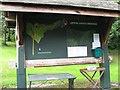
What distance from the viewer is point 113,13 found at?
495 centimetres

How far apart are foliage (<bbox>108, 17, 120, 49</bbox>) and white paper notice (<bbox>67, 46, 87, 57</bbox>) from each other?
27.3 feet

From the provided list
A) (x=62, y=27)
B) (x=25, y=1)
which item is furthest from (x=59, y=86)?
(x=25, y=1)

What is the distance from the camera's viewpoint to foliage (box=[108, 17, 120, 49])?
13.5m

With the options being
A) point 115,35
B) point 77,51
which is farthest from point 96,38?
point 115,35

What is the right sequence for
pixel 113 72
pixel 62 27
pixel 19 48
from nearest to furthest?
pixel 19 48, pixel 62 27, pixel 113 72

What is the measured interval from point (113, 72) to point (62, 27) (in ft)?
16.0

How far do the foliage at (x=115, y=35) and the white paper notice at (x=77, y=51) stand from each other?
833 cm

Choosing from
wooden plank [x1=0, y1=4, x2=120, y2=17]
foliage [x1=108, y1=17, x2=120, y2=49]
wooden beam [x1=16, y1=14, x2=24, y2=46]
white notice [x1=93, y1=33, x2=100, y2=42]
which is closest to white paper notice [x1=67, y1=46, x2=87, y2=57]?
white notice [x1=93, y1=33, x2=100, y2=42]

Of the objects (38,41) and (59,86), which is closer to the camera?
(38,41)

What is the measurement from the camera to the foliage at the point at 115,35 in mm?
A: 13539

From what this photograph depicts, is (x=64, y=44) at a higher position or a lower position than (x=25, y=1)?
lower

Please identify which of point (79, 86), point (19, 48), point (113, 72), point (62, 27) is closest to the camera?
point (19, 48)

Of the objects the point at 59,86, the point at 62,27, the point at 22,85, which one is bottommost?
the point at 59,86

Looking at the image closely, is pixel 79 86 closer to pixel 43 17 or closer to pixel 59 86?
pixel 59 86
